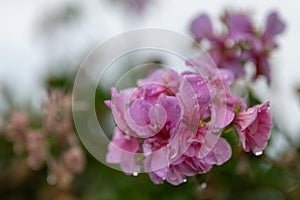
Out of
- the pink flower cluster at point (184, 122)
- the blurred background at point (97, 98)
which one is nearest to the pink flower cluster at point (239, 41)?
the blurred background at point (97, 98)

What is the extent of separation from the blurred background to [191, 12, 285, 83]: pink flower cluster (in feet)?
0.07

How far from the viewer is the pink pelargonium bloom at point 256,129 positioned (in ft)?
1.52

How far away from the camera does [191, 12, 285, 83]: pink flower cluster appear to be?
2.15 ft

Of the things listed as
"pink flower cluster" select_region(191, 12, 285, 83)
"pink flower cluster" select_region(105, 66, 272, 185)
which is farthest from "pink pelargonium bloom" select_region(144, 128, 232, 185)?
"pink flower cluster" select_region(191, 12, 285, 83)

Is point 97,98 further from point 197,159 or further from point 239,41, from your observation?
point 197,159

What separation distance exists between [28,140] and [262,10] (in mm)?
347

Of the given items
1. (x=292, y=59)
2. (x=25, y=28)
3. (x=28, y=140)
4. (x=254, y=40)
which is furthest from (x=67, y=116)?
(x=25, y=28)

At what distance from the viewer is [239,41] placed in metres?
0.66

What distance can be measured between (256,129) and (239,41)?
0.69ft

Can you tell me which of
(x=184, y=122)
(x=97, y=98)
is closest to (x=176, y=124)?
(x=184, y=122)

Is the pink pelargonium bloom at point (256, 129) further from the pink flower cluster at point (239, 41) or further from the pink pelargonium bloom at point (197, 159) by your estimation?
the pink flower cluster at point (239, 41)

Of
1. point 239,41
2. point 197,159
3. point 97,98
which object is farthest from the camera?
point 97,98

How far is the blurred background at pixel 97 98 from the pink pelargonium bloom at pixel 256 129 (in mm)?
79

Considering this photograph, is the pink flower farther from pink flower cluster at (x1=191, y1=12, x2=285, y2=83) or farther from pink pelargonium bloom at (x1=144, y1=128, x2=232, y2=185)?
pink flower cluster at (x1=191, y1=12, x2=285, y2=83)
